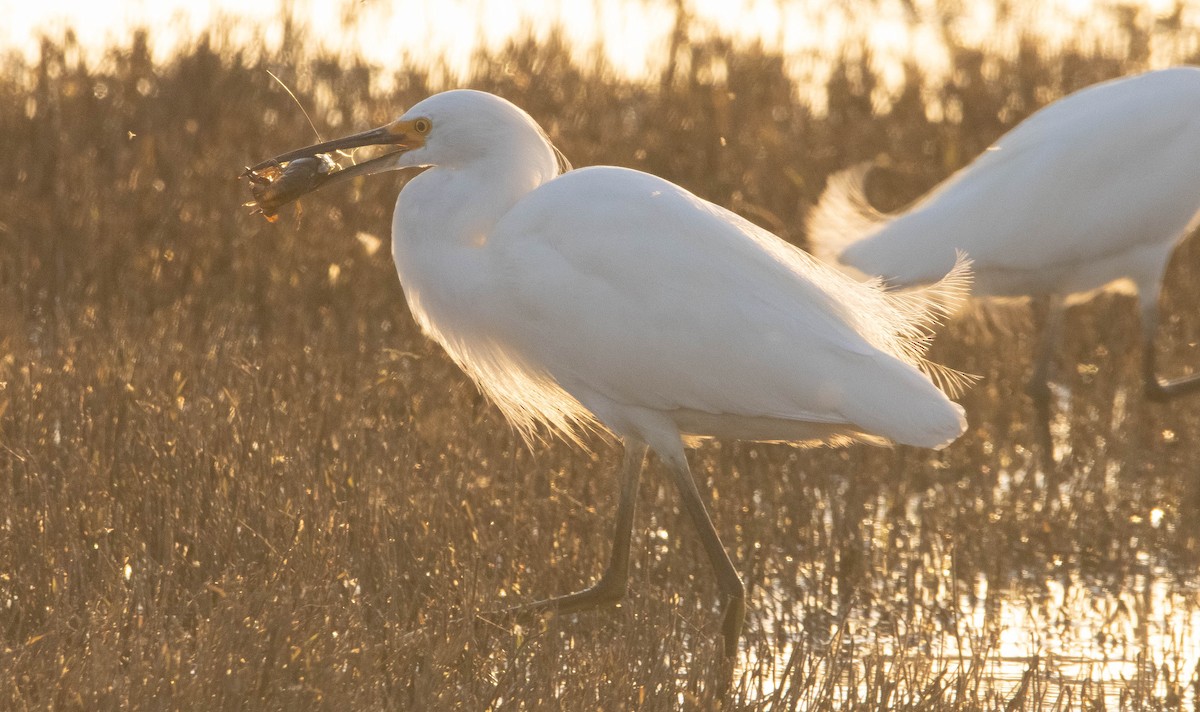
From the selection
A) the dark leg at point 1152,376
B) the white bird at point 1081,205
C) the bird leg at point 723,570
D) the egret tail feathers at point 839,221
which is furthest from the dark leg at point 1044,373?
the bird leg at point 723,570

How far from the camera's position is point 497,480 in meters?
5.01

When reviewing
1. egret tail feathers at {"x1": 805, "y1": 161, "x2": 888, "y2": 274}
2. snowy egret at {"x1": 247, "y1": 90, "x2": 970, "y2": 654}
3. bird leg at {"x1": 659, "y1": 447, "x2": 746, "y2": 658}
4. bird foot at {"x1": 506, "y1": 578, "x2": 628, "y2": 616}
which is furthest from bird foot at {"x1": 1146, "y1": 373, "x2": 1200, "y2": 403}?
bird foot at {"x1": 506, "y1": 578, "x2": 628, "y2": 616}

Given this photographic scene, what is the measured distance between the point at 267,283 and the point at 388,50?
2.60 metres

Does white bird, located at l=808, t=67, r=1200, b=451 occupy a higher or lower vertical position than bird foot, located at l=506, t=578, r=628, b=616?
higher

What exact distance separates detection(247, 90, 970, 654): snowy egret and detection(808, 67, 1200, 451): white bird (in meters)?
2.02

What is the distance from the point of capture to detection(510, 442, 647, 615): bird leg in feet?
14.1

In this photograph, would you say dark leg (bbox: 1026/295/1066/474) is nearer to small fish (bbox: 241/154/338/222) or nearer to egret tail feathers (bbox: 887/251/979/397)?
egret tail feathers (bbox: 887/251/979/397)

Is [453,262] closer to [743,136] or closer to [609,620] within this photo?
[609,620]

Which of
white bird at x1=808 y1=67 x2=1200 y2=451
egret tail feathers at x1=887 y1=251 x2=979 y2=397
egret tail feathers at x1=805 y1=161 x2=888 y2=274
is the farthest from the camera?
egret tail feathers at x1=805 y1=161 x2=888 y2=274

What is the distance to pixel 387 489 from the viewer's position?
14.8 feet

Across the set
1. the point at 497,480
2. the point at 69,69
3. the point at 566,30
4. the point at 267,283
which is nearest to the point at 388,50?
the point at 566,30

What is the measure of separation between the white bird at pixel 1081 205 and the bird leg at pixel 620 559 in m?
2.01

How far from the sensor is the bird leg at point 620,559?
14.1ft

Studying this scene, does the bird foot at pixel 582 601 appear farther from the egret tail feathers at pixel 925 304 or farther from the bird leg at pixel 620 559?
the egret tail feathers at pixel 925 304
